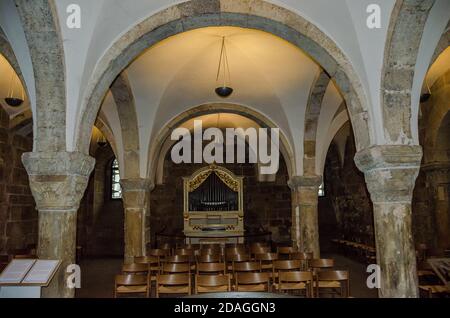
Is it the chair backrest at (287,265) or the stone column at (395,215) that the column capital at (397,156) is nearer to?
the stone column at (395,215)

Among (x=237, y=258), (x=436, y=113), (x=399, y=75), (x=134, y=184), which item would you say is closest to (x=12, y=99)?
(x=134, y=184)

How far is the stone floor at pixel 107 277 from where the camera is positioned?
6346 millimetres

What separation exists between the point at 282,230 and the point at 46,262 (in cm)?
1100

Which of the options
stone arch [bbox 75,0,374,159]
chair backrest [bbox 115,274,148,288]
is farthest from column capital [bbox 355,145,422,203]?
chair backrest [bbox 115,274,148,288]

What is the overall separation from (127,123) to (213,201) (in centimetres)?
584

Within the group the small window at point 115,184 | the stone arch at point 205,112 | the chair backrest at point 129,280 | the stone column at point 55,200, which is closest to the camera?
the stone column at point 55,200

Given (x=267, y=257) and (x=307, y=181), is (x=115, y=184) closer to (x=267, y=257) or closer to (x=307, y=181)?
(x=307, y=181)

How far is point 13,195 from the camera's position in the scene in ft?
28.6

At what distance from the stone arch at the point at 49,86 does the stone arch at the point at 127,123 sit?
251cm

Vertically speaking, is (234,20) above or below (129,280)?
above

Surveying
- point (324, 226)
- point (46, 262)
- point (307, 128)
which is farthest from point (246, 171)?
point (46, 262)

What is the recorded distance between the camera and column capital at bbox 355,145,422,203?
410 cm

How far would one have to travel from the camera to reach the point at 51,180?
405cm

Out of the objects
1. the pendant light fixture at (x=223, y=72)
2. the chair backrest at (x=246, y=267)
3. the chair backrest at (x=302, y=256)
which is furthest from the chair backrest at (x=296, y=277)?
the pendant light fixture at (x=223, y=72)
